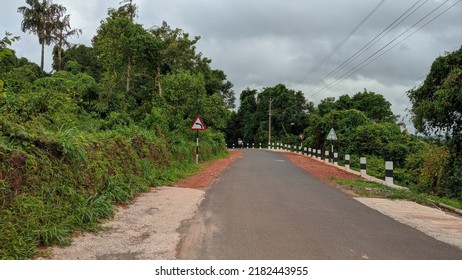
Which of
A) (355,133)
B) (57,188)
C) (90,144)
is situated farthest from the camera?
(355,133)

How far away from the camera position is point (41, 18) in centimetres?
3597

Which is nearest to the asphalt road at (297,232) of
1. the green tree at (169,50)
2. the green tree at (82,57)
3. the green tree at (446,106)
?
the green tree at (446,106)

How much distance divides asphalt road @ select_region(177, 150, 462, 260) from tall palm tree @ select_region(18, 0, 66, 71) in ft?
113

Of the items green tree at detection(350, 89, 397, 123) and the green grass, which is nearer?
the green grass

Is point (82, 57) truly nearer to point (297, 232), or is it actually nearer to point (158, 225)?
point (158, 225)

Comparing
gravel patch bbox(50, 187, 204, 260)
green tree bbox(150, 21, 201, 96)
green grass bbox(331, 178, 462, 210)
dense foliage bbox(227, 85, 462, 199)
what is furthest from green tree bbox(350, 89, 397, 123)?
gravel patch bbox(50, 187, 204, 260)

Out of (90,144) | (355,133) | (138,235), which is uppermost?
(355,133)

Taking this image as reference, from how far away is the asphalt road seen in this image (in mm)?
4820

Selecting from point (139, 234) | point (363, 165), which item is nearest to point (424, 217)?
point (139, 234)

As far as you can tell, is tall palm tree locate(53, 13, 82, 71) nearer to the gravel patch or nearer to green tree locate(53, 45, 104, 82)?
green tree locate(53, 45, 104, 82)

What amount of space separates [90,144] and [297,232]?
4923mm

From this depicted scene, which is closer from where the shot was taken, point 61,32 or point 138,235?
point 138,235

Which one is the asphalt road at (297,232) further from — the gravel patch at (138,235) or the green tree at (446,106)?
the green tree at (446,106)

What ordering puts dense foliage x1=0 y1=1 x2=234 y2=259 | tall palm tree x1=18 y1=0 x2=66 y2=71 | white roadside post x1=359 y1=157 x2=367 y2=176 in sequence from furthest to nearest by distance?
tall palm tree x1=18 y1=0 x2=66 y2=71 → white roadside post x1=359 y1=157 x2=367 y2=176 → dense foliage x1=0 y1=1 x2=234 y2=259
